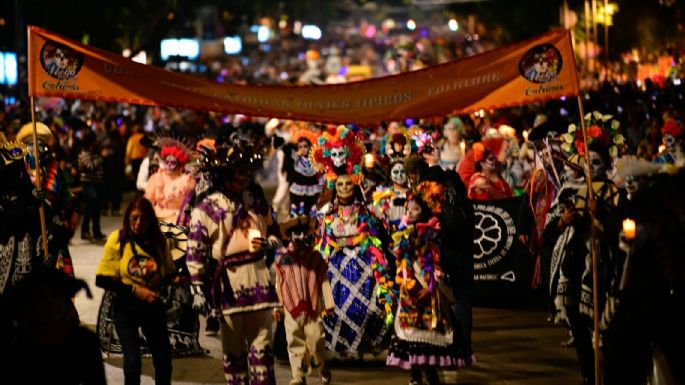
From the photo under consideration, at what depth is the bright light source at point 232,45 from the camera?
359 ft

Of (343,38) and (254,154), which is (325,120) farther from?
(343,38)

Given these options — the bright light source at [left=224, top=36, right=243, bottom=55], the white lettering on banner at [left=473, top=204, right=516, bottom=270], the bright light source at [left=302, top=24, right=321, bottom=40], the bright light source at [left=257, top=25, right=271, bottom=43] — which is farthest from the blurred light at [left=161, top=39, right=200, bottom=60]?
the bright light source at [left=302, top=24, right=321, bottom=40]

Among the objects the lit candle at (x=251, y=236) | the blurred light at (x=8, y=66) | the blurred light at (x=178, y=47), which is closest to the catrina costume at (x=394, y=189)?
the lit candle at (x=251, y=236)

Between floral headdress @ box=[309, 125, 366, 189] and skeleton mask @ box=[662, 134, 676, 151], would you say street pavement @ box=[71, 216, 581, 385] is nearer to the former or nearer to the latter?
floral headdress @ box=[309, 125, 366, 189]

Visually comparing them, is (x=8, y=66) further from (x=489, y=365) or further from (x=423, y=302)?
(x=423, y=302)

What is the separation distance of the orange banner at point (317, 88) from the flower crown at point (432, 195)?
0.91 metres

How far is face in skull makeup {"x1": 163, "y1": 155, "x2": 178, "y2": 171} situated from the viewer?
508 inches

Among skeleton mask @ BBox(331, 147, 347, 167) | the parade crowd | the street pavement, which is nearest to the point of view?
the parade crowd

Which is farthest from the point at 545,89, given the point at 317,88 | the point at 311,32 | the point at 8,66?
the point at 311,32

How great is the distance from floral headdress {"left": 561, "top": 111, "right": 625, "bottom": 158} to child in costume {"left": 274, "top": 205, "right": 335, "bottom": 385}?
224 cm

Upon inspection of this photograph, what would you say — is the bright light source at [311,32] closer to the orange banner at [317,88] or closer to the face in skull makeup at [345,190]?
the face in skull makeup at [345,190]

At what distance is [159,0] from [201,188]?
45263 mm

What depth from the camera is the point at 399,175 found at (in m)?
12.2

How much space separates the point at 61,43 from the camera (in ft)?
31.1
